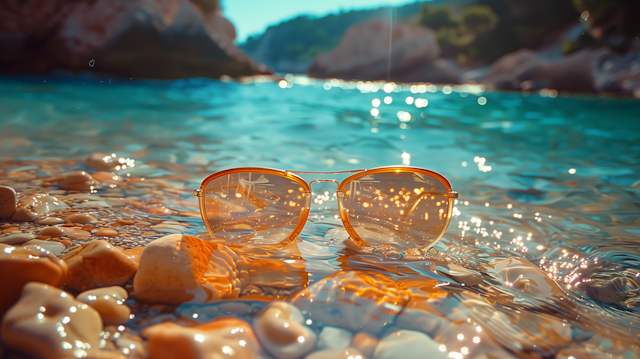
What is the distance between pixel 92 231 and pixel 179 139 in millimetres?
2940

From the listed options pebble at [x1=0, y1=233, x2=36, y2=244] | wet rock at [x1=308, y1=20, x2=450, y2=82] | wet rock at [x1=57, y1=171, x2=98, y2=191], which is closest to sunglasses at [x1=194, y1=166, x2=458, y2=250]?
pebble at [x1=0, y1=233, x2=36, y2=244]

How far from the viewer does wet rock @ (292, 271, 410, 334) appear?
1.12m

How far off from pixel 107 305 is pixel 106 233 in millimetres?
701

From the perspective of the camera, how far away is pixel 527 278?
1399mm

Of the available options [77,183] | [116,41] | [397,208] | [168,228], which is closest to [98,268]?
[168,228]

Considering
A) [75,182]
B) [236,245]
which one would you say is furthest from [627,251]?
[75,182]

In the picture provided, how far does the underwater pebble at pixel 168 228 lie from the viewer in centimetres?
174

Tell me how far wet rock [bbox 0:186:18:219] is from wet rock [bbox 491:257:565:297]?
6.73 ft

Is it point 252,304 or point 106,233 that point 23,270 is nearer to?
point 252,304

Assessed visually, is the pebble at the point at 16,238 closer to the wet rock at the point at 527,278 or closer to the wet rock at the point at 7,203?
the wet rock at the point at 7,203

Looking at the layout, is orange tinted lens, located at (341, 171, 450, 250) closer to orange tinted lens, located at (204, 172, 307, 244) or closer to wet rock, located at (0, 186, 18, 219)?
orange tinted lens, located at (204, 172, 307, 244)

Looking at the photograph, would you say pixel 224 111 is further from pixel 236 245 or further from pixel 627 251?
pixel 627 251

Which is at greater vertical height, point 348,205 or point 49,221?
point 348,205

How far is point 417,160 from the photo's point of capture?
12.7 feet
